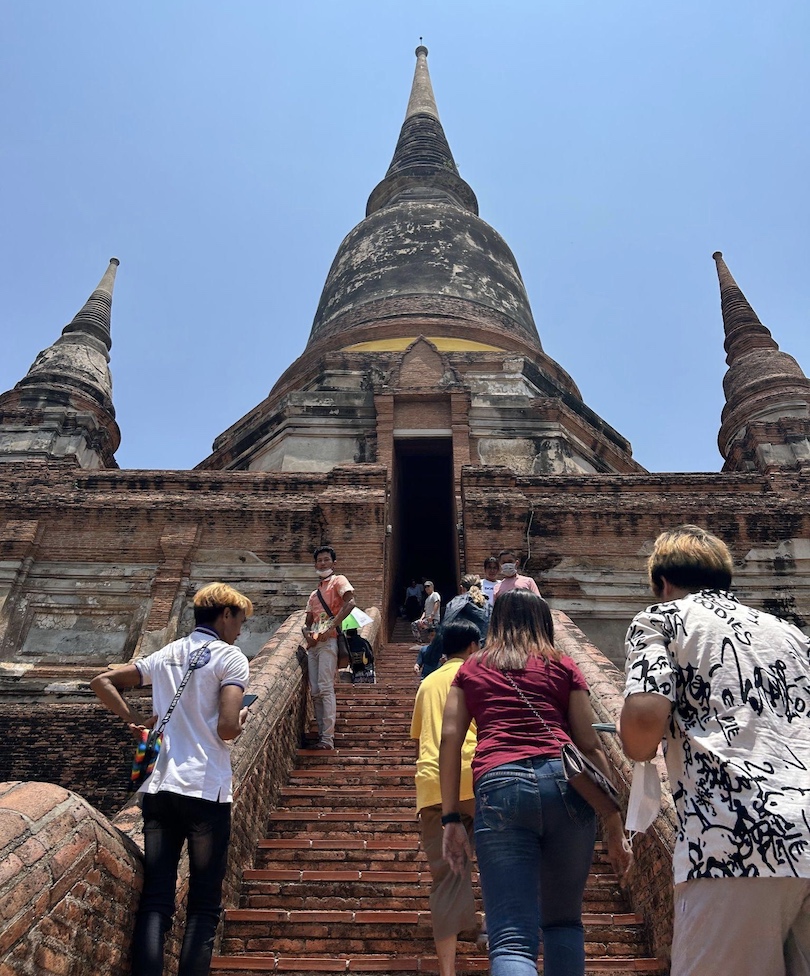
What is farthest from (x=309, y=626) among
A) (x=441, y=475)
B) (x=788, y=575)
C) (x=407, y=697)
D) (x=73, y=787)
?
(x=441, y=475)

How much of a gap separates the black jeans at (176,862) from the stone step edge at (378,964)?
0.96 m

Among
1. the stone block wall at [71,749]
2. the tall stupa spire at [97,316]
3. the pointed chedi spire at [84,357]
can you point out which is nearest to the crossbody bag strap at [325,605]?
the stone block wall at [71,749]

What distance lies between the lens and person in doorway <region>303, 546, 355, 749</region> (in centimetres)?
657

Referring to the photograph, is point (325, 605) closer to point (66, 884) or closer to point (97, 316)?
point (66, 884)

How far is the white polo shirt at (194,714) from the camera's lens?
3254mm

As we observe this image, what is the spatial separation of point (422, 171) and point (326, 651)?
27388mm

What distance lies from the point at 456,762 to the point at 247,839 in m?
2.60

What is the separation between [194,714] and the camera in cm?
341

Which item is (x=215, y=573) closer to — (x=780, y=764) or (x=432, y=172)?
(x=780, y=764)

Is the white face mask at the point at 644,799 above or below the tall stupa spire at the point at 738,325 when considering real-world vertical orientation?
below

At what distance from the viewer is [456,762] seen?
2.98m

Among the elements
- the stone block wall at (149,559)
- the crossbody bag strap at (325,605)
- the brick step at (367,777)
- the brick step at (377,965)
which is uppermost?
the stone block wall at (149,559)

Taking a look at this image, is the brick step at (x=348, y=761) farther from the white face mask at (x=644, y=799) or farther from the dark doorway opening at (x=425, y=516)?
the dark doorway opening at (x=425, y=516)

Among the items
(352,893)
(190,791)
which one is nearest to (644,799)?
(190,791)
